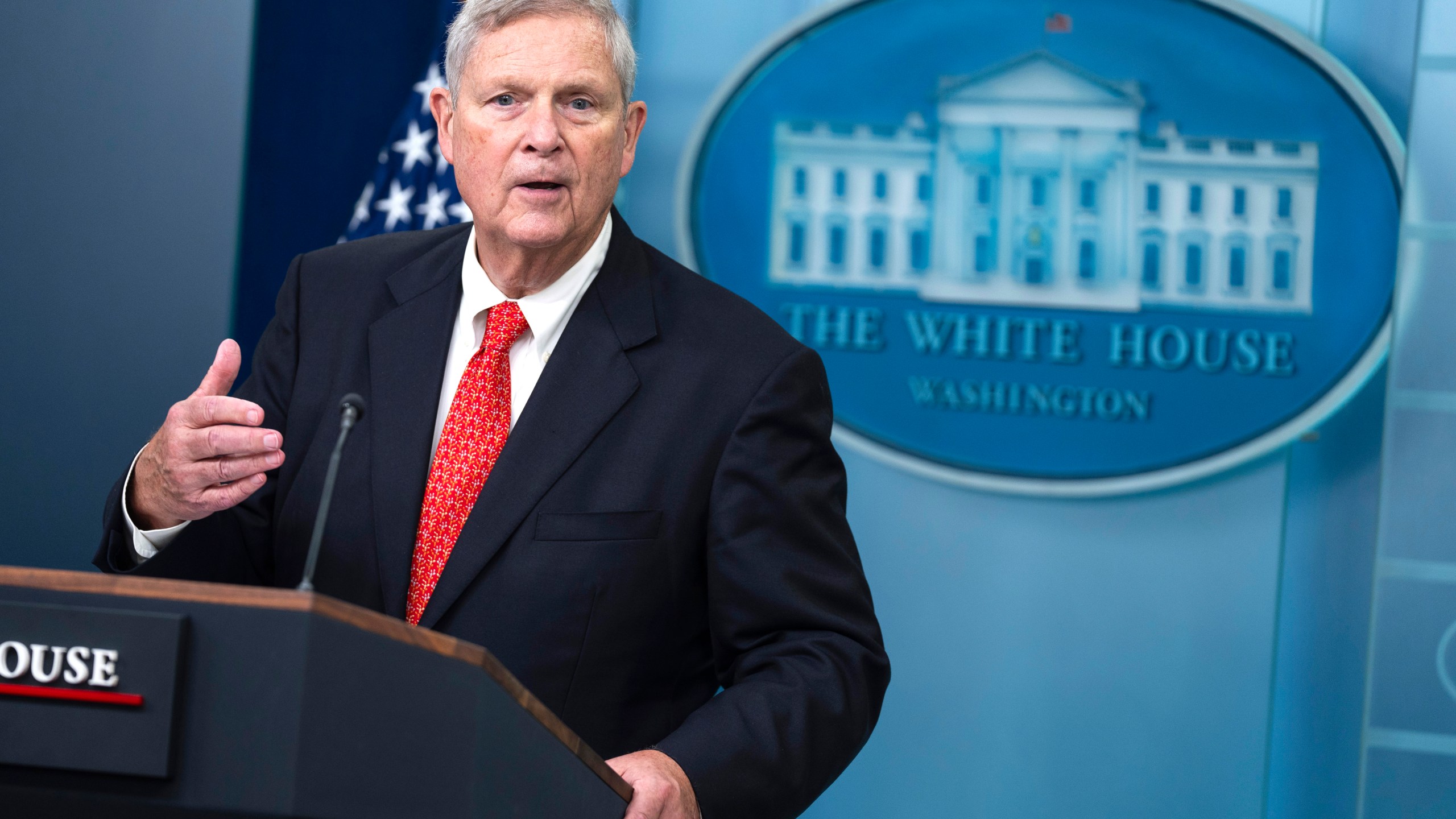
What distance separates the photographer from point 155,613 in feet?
2.55

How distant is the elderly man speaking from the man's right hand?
0.07 metres

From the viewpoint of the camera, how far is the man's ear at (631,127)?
5.46ft

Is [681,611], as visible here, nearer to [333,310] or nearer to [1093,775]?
[333,310]

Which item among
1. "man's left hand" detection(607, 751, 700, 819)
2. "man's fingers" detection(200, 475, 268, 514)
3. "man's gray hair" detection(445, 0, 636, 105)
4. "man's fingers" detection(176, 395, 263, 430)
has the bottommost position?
"man's left hand" detection(607, 751, 700, 819)

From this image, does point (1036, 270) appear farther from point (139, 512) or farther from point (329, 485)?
point (329, 485)

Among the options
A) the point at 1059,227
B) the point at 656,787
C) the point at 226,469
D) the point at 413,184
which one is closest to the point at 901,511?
the point at 1059,227

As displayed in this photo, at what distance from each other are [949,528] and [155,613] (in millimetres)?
2296

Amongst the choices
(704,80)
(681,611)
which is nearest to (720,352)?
(681,611)

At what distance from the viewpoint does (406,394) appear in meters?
1.56

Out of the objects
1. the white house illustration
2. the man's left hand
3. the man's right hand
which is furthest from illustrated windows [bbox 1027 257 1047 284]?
the man's right hand

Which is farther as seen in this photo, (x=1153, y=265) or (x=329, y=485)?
(x=1153, y=265)

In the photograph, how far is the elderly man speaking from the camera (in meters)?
1.42

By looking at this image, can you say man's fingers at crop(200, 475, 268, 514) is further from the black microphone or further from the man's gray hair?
the man's gray hair

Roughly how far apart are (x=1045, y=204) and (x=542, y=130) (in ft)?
5.23
